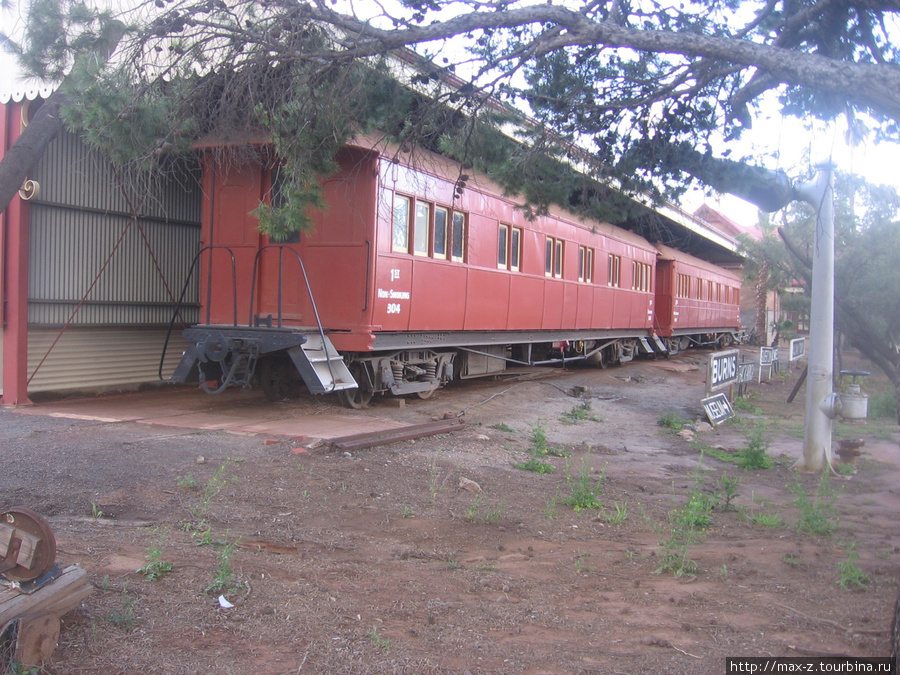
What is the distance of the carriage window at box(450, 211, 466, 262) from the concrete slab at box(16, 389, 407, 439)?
8.87 feet

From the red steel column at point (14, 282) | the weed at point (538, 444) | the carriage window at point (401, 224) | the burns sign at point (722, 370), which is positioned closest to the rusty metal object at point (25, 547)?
the weed at point (538, 444)

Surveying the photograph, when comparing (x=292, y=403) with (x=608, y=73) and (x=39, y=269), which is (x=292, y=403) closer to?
(x=39, y=269)

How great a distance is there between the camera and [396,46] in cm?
568

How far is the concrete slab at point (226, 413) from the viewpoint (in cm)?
822

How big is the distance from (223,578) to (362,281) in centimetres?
546

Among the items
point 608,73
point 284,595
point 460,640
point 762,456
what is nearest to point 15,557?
point 284,595

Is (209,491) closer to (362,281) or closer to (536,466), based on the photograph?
(536,466)

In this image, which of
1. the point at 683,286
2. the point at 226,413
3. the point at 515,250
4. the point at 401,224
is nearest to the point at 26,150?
the point at 226,413

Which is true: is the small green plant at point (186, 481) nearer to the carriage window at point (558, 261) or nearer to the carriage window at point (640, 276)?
the carriage window at point (558, 261)

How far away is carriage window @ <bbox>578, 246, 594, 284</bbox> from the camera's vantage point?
15.5 meters

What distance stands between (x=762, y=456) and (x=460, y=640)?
5.97m

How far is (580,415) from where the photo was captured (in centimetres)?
1152

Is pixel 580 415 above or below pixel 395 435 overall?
below

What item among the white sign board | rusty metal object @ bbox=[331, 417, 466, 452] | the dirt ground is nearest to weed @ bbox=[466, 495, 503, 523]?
the dirt ground
